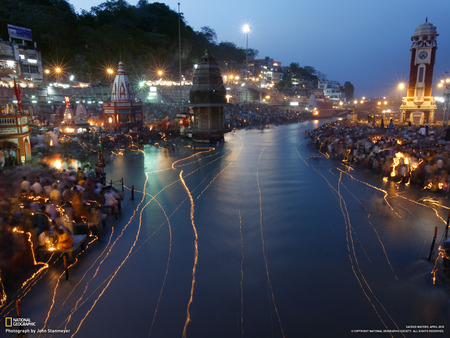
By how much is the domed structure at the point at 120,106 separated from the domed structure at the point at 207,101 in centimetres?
766

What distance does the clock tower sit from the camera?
131ft

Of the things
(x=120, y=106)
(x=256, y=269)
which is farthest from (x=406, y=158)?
(x=120, y=106)

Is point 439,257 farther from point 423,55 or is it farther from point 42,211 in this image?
point 423,55

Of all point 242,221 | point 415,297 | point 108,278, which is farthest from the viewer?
point 242,221

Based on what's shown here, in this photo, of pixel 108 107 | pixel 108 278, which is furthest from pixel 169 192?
pixel 108 107

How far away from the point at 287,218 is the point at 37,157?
49.4 ft

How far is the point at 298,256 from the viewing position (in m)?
9.23

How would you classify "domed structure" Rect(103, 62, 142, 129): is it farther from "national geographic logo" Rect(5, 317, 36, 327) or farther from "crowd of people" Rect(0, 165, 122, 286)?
"national geographic logo" Rect(5, 317, 36, 327)

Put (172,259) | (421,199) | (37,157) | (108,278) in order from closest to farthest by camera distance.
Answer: (108,278)
(172,259)
(421,199)
(37,157)

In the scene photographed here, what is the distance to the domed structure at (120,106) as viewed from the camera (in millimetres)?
35875

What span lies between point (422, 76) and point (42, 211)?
1770 inches

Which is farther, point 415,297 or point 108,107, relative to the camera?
point 108,107

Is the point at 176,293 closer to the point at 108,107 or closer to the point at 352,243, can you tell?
the point at 352,243

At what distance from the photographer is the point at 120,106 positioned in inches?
1414
